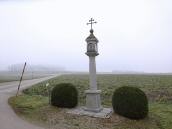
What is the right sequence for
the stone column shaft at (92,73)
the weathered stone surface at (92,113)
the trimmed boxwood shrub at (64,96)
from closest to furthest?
the weathered stone surface at (92,113), the stone column shaft at (92,73), the trimmed boxwood shrub at (64,96)

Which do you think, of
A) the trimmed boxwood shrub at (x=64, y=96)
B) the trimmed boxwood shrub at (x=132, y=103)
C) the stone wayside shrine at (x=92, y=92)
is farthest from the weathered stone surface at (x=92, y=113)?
the trimmed boxwood shrub at (x=132, y=103)

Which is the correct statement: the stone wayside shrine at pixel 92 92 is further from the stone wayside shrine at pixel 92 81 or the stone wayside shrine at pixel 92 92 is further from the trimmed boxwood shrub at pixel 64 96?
the trimmed boxwood shrub at pixel 64 96

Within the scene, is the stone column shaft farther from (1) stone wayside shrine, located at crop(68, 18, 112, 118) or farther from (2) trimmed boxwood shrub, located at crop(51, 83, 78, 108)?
(2) trimmed boxwood shrub, located at crop(51, 83, 78, 108)

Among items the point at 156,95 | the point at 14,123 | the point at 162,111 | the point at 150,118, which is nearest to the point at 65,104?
the point at 14,123

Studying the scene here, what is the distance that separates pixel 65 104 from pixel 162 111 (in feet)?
18.8

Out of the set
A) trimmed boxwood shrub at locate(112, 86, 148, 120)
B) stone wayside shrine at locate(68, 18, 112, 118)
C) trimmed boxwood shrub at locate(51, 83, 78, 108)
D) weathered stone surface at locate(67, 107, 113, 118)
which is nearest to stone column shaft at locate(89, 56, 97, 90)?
stone wayside shrine at locate(68, 18, 112, 118)

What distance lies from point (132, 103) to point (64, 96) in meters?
3.73

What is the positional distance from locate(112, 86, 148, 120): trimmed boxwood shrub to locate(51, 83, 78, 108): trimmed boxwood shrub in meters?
2.66

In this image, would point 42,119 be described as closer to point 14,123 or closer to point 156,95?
point 14,123

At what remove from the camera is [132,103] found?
1206 cm

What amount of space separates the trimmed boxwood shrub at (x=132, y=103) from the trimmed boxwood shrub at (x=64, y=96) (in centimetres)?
266

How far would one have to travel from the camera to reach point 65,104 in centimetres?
1347

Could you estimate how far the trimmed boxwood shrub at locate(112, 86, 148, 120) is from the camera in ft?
39.5

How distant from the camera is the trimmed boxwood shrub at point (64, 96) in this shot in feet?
44.2
